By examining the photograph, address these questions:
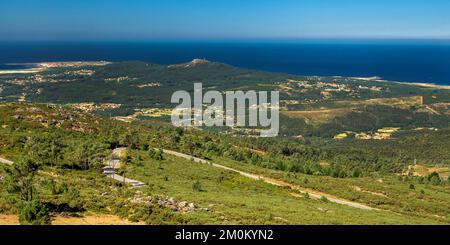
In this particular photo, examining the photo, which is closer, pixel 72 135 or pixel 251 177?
pixel 251 177

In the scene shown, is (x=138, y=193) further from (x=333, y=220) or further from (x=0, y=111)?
(x=0, y=111)

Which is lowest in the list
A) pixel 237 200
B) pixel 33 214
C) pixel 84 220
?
pixel 237 200

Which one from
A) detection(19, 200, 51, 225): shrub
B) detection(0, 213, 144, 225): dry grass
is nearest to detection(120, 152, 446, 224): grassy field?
detection(0, 213, 144, 225): dry grass

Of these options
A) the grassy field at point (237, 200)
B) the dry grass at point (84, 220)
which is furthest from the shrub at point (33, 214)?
the grassy field at point (237, 200)

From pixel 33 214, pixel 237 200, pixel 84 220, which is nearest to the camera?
pixel 33 214

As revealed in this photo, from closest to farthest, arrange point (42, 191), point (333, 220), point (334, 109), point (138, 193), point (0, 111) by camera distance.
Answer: point (333, 220), point (42, 191), point (138, 193), point (0, 111), point (334, 109)

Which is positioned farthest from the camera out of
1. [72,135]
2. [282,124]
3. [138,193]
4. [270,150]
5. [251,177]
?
[282,124]

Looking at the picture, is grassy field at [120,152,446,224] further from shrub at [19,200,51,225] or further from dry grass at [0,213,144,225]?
shrub at [19,200,51,225]

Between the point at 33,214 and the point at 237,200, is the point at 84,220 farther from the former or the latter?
the point at 237,200

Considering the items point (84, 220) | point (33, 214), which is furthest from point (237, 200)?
point (33, 214)
